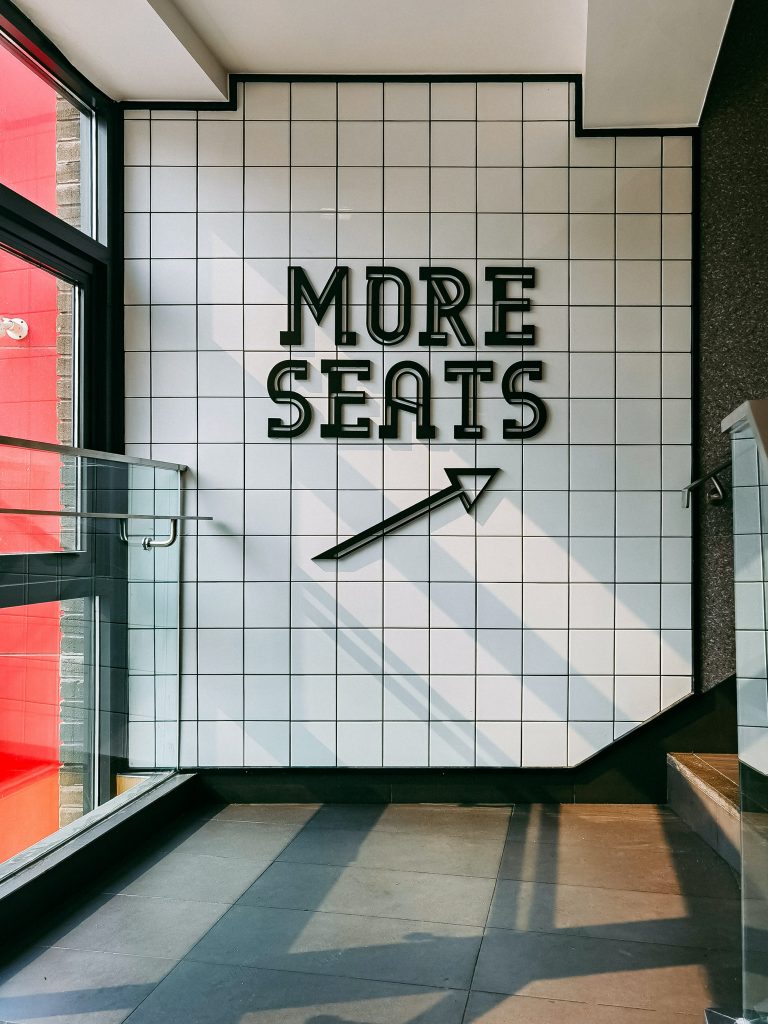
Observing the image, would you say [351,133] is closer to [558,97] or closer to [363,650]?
[558,97]

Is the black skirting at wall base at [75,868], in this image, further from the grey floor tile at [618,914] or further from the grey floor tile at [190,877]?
the grey floor tile at [618,914]

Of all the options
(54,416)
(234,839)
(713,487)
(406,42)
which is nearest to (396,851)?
(234,839)

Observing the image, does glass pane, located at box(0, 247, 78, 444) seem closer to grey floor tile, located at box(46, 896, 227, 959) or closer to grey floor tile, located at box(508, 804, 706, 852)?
grey floor tile, located at box(46, 896, 227, 959)

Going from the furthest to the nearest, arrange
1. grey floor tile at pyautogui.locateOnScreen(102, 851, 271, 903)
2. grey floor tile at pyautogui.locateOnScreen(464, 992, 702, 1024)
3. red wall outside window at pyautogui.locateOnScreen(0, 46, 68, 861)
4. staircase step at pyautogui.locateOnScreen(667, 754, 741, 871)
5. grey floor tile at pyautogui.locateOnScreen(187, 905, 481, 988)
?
staircase step at pyautogui.locateOnScreen(667, 754, 741, 871) → grey floor tile at pyautogui.locateOnScreen(102, 851, 271, 903) → red wall outside window at pyautogui.locateOnScreen(0, 46, 68, 861) → grey floor tile at pyautogui.locateOnScreen(187, 905, 481, 988) → grey floor tile at pyautogui.locateOnScreen(464, 992, 702, 1024)

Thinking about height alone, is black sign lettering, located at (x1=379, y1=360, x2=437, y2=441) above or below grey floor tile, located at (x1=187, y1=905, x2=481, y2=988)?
above

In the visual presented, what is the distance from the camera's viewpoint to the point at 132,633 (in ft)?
10.0

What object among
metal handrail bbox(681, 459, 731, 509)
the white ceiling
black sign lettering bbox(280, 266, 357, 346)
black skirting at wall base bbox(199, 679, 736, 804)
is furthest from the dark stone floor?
the white ceiling

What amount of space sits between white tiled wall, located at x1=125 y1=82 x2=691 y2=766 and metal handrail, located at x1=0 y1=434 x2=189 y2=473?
0.26 meters

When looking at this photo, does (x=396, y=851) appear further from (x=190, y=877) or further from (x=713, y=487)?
(x=713, y=487)

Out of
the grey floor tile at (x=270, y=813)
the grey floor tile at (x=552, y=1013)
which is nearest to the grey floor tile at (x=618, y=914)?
the grey floor tile at (x=552, y=1013)

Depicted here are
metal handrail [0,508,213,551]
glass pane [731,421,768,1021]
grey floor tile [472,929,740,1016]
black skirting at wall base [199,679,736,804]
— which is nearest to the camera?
glass pane [731,421,768,1021]

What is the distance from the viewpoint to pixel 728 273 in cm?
341

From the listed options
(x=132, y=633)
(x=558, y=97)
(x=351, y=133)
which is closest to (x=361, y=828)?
(x=132, y=633)

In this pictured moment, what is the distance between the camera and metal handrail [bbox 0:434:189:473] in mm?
2176
